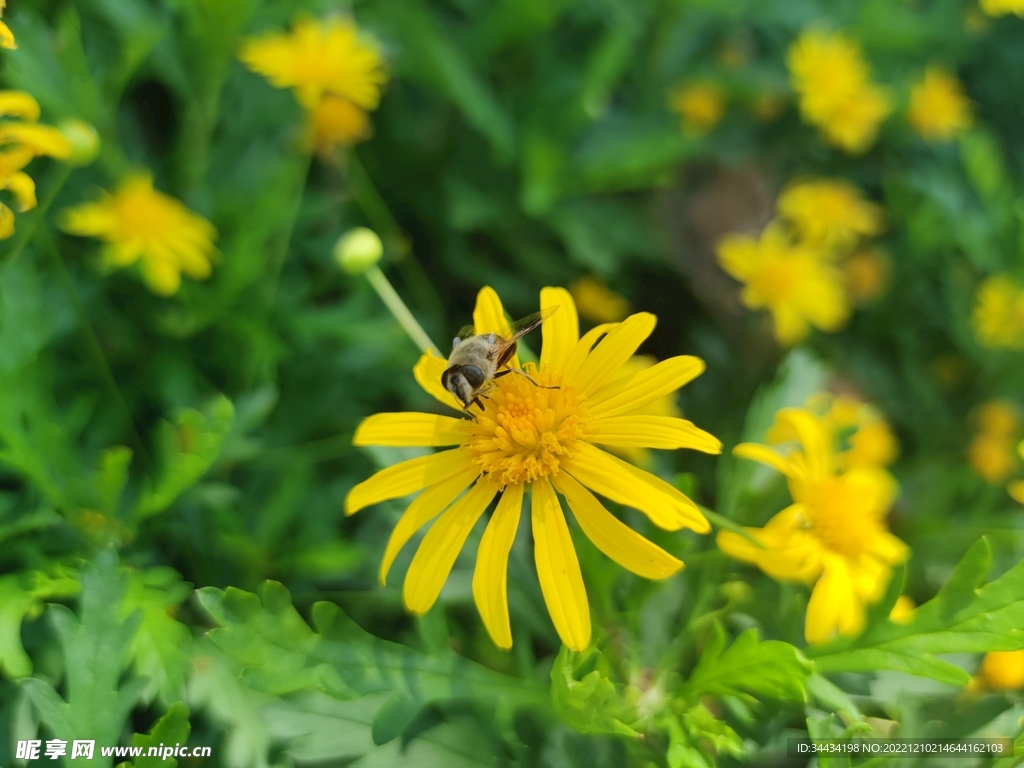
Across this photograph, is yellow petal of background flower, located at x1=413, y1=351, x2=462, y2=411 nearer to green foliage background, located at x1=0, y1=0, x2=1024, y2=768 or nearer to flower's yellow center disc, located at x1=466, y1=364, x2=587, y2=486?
flower's yellow center disc, located at x1=466, y1=364, x2=587, y2=486

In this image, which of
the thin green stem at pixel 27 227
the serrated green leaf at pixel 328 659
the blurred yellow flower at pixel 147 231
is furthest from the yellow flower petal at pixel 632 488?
the blurred yellow flower at pixel 147 231

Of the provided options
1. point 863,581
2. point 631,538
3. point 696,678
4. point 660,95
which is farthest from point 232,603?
point 660,95

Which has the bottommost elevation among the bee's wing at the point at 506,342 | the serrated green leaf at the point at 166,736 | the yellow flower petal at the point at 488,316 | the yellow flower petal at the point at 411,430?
the serrated green leaf at the point at 166,736

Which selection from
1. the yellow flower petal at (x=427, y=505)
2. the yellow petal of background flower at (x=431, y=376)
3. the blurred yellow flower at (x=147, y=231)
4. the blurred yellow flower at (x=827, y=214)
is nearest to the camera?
the yellow flower petal at (x=427, y=505)

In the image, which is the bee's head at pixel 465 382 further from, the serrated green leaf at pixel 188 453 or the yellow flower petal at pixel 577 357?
the serrated green leaf at pixel 188 453

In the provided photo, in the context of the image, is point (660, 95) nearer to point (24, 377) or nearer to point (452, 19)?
point (452, 19)

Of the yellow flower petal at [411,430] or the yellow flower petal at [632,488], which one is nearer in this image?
the yellow flower petal at [632,488]

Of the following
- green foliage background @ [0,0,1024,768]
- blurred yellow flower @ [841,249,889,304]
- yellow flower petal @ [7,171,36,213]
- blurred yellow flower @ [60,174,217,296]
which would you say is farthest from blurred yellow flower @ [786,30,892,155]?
yellow flower petal @ [7,171,36,213]

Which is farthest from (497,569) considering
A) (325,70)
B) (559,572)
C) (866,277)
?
(866,277)
